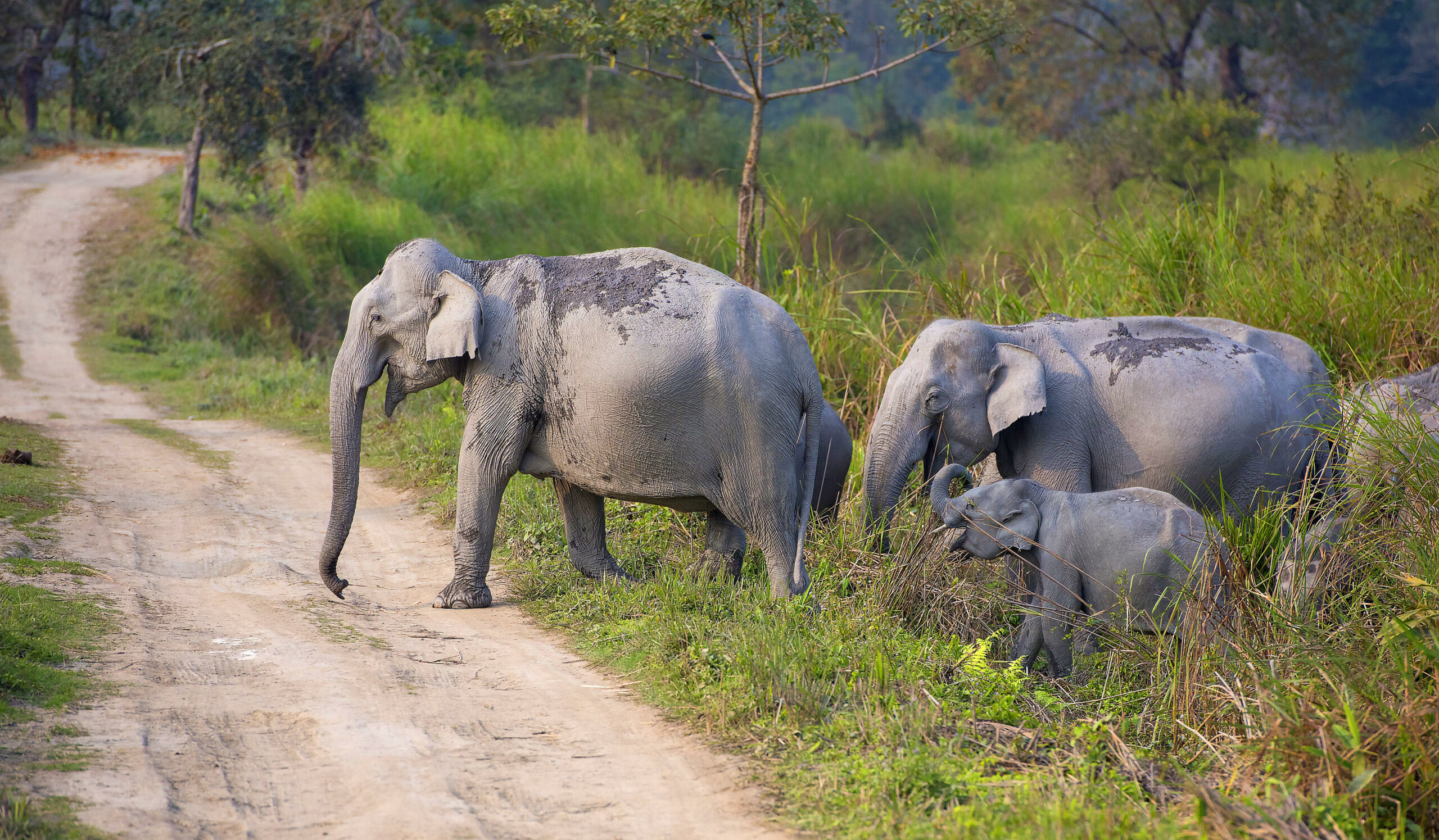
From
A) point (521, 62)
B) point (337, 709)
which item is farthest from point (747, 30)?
point (521, 62)

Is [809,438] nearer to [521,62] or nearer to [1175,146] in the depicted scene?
[1175,146]

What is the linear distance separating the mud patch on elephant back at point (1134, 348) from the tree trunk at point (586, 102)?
57.5 ft

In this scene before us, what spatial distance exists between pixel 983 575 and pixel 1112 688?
3.73ft

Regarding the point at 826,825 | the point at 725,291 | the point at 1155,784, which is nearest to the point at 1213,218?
the point at 725,291

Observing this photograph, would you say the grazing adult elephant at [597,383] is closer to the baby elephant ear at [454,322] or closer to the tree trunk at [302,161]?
the baby elephant ear at [454,322]

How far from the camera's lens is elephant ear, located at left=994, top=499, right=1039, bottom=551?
4914 millimetres

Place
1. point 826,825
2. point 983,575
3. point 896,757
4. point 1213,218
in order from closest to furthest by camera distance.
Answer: point 826,825, point 896,757, point 983,575, point 1213,218

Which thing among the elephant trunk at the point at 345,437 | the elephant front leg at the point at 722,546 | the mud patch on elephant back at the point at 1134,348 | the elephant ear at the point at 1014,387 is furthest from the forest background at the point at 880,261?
the mud patch on elephant back at the point at 1134,348

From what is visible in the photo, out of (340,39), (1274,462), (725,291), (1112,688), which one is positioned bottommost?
(1112,688)

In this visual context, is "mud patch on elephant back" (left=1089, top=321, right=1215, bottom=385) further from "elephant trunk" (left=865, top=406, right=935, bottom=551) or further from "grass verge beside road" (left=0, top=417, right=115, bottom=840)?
"grass verge beside road" (left=0, top=417, right=115, bottom=840)

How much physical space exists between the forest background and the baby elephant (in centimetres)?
20

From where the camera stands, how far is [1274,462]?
584 cm

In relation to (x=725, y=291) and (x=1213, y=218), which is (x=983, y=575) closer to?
(x=725, y=291)

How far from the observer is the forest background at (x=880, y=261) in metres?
3.70
